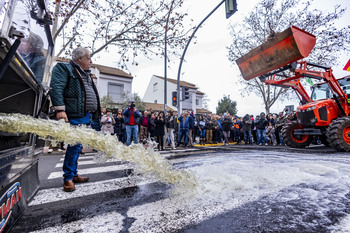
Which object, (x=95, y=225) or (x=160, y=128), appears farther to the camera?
(x=160, y=128)

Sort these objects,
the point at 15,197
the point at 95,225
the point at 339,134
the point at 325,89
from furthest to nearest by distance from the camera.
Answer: the point at 325,89 < the point at 339,134 < the point at 95,225 < the point at 15,197

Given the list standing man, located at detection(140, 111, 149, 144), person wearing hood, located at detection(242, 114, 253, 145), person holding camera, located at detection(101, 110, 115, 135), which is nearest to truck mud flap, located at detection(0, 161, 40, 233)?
person holding camera, located at detection(101, 110, 115, 135)

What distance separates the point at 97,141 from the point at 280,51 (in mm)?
6847

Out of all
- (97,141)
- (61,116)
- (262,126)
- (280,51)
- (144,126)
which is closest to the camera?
(97,141)

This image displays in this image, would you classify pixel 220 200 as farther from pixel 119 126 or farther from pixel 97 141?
pixel 119 126

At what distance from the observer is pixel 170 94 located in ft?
134

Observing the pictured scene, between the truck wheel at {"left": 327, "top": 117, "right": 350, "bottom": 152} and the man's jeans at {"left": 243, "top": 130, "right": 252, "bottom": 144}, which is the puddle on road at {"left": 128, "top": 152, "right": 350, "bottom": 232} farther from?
the man's jeans at {"left": 243, "top": 130, "right": 252, "bottom": 144}

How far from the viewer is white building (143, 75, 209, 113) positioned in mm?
36562

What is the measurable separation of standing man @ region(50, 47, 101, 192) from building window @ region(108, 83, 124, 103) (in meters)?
26.2

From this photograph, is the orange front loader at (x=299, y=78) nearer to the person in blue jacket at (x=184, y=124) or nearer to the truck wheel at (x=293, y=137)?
the truck wheel at (x=293, y=137)

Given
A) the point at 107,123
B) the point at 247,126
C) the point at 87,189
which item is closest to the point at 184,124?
the point at 107,123

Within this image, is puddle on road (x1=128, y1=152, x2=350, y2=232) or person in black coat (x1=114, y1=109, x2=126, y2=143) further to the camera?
person in black coat (x1=114, y1=109, x2=126, y2=143)

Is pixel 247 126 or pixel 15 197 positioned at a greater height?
pixel 247 126

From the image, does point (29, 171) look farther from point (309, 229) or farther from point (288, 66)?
point (288, 66)
